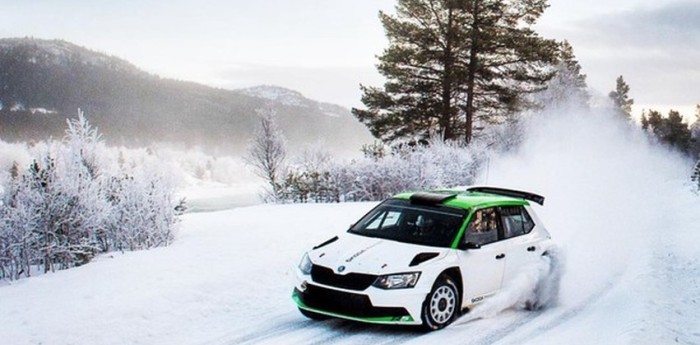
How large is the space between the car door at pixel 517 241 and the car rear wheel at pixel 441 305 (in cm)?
113

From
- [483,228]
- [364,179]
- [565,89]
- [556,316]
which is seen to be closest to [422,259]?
[483,228]

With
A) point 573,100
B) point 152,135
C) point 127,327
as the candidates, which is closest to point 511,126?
point 573,100

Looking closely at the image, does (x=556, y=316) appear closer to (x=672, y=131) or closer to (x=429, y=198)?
(x=429, y=198)

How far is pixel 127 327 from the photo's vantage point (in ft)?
25.8

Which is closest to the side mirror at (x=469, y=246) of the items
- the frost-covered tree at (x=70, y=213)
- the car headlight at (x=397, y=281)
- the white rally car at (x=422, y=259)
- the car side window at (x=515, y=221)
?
the white rally car at (x=422, y=259)

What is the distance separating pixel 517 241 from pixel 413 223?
158cm

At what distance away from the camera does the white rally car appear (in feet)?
23.1

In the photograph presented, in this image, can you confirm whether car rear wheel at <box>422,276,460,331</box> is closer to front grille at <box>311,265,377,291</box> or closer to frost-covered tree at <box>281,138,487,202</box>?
front grille at <box>311,265,377,291</box>

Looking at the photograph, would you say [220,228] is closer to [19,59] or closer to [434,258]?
[434,258]

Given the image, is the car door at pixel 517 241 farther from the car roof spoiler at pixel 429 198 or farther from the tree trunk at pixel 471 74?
the tree trunk at pixel 471 74

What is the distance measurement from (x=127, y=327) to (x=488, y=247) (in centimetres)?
492

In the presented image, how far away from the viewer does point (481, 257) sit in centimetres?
788

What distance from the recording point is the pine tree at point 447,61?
33656 mm

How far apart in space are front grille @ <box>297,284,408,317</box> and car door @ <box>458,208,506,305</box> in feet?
3.84
